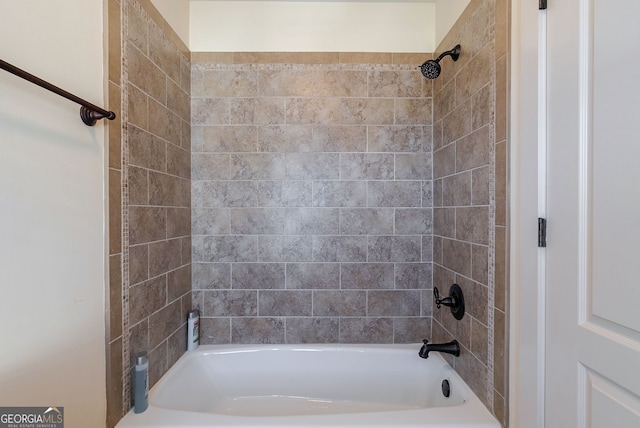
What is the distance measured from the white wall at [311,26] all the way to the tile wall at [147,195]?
0.25 meters

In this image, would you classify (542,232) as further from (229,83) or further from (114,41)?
(229,83)

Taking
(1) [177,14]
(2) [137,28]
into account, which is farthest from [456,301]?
(1) [177,14]

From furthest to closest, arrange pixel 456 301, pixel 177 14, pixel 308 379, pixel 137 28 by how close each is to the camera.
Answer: pixel 308 379 → pixel 177 14 → pixel 456 301 → pixel 137 28

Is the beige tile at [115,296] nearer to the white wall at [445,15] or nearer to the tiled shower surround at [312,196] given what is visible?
the tiled shower surround at [312,196]

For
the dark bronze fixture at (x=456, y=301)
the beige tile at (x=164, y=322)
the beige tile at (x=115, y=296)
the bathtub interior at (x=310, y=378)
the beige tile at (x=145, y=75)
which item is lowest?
the bathtub interior at (x=310, y=378)

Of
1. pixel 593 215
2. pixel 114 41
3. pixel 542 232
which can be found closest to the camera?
pixel 593 215

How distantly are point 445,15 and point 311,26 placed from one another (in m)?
0.77

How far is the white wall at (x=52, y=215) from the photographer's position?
0.78 meters

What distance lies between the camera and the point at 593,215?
0.85m

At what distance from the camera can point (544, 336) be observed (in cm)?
102

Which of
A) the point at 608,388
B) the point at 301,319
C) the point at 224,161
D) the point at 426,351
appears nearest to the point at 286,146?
the point at 224,161

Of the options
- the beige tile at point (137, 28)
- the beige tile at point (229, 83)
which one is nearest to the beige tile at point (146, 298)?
the beige tile at point (137, 28)

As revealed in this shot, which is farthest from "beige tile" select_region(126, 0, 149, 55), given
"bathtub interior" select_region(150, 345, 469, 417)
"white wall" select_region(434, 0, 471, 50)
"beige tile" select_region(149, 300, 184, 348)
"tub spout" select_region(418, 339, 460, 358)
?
"tub spout" select_region(418, 339, 460, 358)

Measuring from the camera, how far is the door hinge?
1.01m
